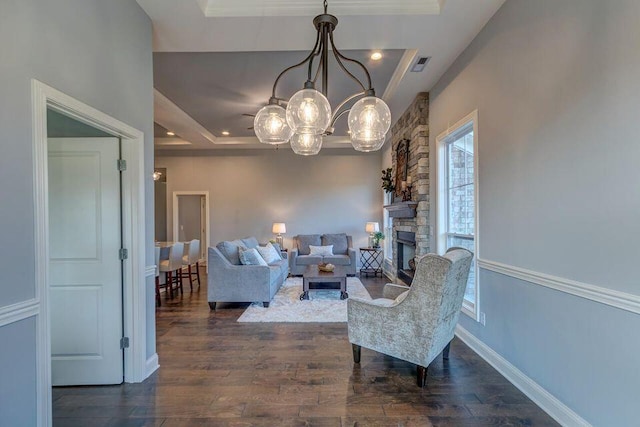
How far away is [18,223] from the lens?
149 centimetres

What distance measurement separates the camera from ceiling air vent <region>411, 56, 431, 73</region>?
347cm

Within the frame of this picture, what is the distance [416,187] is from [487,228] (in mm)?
1840

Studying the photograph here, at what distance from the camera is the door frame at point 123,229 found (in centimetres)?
159

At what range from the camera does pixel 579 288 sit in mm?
1872

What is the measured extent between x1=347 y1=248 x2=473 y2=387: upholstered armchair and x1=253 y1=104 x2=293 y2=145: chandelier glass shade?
1491mm

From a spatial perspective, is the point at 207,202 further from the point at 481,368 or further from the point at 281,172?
the point at 481,368

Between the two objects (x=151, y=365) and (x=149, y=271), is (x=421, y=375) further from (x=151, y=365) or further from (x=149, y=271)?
(x=149, y=271)

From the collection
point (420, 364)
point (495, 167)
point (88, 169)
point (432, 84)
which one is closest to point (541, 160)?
point (495, 167)

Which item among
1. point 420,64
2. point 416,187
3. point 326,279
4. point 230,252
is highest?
point 420,64

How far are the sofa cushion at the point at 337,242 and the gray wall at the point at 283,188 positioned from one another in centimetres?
34

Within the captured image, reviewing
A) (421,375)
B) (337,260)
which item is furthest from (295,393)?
(337,260)

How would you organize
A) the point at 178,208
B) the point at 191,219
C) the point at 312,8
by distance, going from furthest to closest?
the point at 191,219 → the point at 178,208 → the point at 312,8

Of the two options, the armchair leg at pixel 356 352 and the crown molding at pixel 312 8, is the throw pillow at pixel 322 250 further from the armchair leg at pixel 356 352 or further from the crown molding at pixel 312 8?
the crown molding at pixel 312 8

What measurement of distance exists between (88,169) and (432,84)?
4.01 metres
